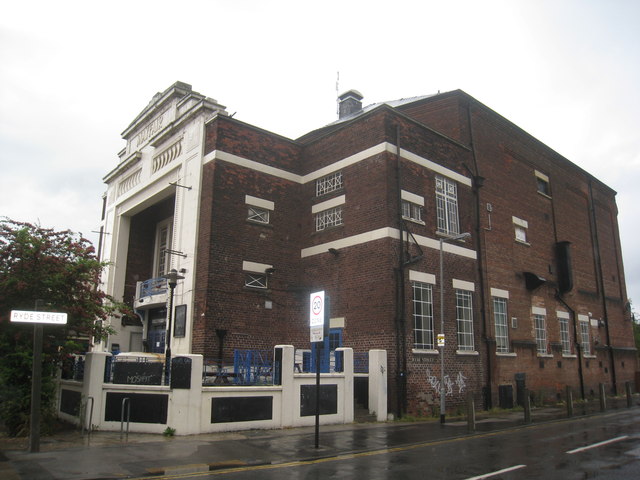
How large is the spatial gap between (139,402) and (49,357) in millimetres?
2562

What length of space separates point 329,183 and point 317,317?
1075 cm

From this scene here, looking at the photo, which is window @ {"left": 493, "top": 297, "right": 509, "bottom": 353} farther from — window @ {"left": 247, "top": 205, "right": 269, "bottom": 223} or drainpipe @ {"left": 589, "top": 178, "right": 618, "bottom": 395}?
drainpipe @ {"left": 589, "top": 178, "right": 618, "bottom": 395}

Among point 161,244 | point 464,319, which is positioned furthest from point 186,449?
point 161,244

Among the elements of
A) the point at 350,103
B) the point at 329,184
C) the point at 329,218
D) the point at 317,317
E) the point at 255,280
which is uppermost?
the point at 350,103

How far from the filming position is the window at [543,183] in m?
29.4

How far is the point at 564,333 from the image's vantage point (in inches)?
1104

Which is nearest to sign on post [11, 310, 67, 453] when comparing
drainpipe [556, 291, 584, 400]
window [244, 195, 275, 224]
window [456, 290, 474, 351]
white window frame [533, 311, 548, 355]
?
window [244, 195, 275, 224]

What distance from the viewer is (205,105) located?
2189 cm

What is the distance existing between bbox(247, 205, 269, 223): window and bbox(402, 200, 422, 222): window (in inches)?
229

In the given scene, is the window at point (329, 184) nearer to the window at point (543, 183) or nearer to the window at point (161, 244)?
the window at point (161, 244)

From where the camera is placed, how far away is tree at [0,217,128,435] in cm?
1309

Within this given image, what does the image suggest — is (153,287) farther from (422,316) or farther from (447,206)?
(447,206)

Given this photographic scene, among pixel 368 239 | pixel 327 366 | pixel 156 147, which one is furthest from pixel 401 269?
pixel 156 147

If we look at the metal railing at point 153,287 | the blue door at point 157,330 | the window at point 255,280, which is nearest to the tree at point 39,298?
the window at point 255,280
